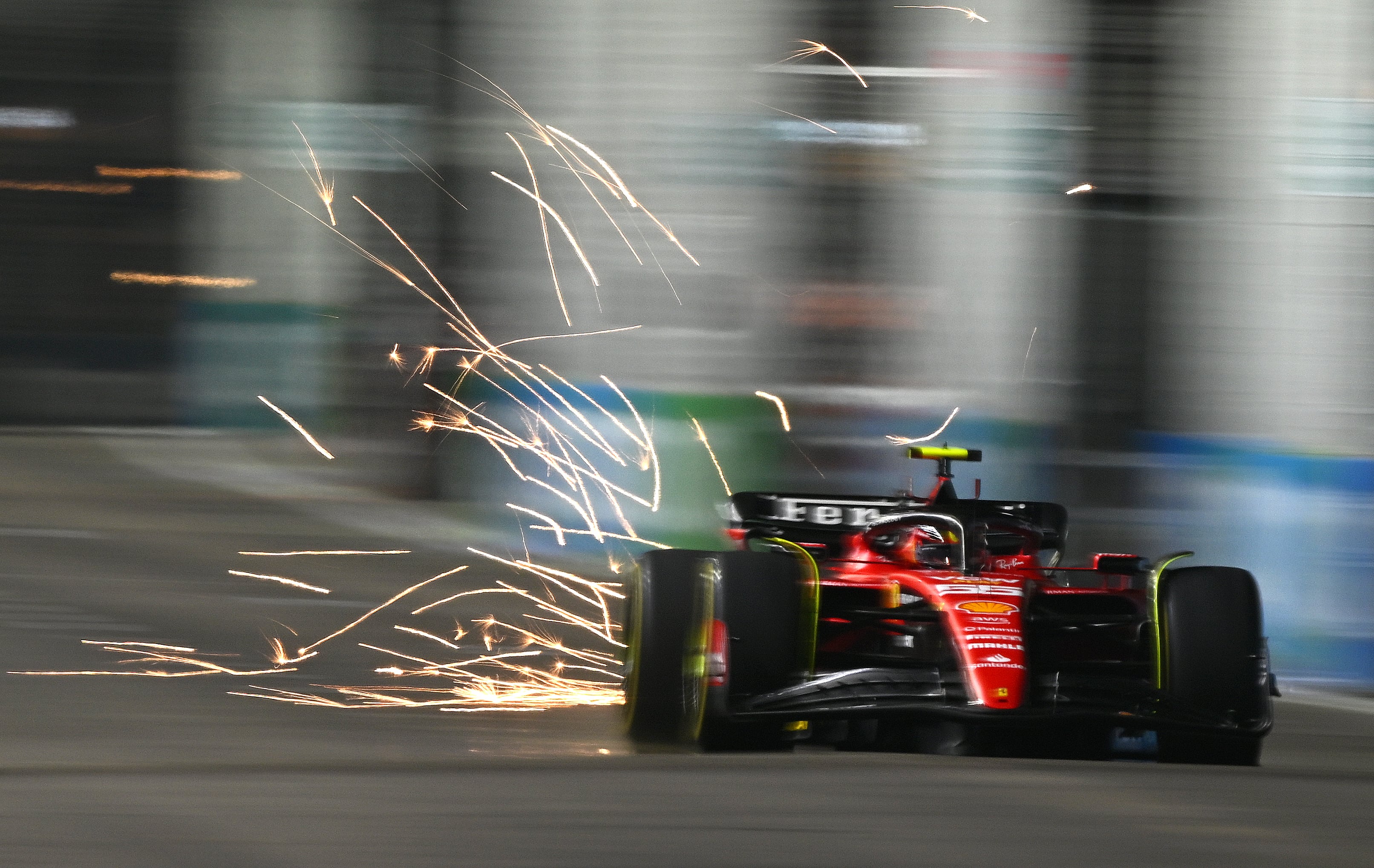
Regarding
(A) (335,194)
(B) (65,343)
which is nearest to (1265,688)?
(A) (335,194)

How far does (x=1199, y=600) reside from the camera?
6.07 metres

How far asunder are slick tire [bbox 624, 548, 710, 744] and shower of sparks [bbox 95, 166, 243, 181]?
11.7 metres

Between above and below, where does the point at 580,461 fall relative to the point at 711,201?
below

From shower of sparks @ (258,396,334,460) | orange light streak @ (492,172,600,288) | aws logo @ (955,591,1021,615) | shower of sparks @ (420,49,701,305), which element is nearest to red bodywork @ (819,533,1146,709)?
aws logo @ (955,591,1021,615)

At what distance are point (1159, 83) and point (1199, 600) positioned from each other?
794 cm

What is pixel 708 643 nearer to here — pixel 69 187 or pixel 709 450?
pixel 709 450

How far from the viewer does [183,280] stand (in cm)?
1838

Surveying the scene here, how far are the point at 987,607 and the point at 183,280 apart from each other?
14107 millimetres

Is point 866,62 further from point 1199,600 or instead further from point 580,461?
point 1199,600

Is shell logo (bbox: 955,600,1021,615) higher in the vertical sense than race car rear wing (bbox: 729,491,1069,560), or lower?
lower

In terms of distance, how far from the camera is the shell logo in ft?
19.8

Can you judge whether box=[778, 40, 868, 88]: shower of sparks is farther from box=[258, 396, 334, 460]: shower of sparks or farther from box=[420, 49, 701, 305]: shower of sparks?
box=[258, 396, 334, 460]: shower of sparks

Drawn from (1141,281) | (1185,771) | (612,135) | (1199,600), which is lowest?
(1185,771)

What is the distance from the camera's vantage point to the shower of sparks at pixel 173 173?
16844mm
